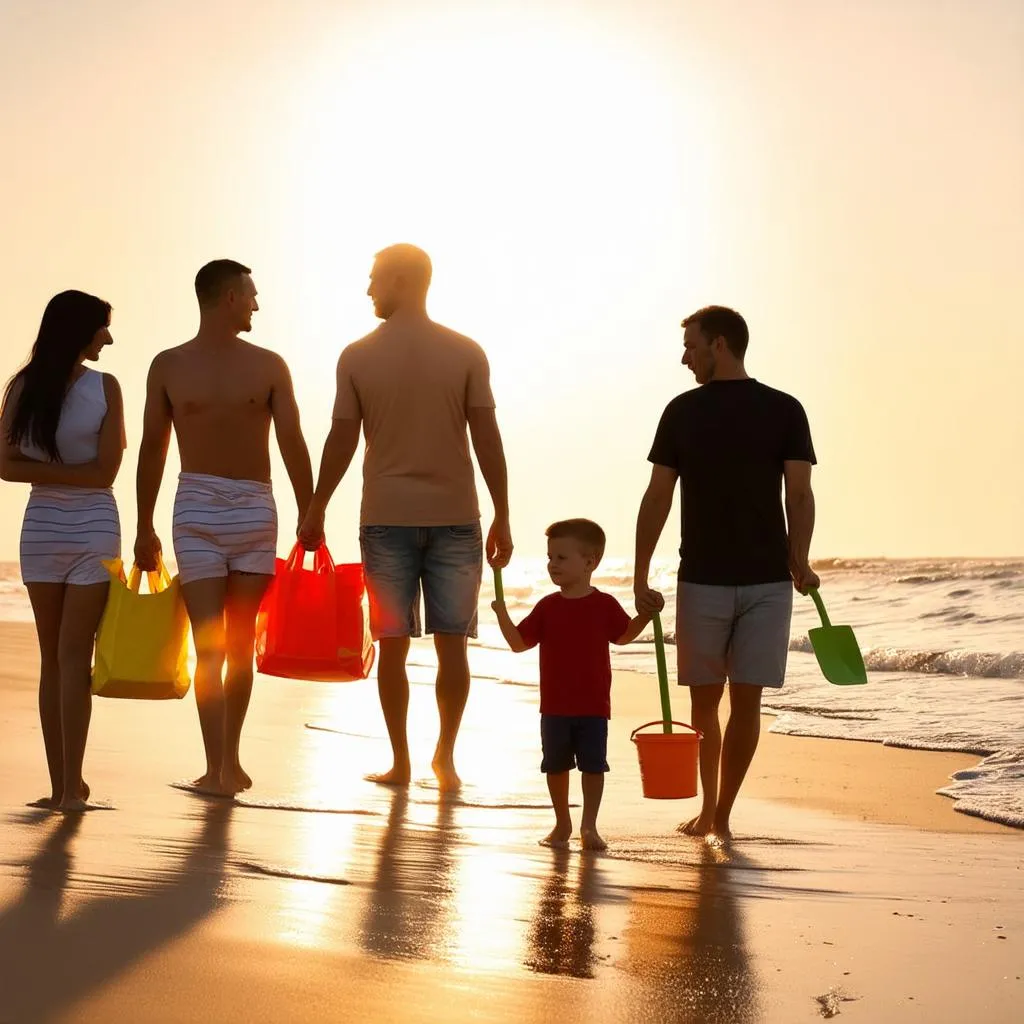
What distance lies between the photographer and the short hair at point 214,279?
17.6 feet

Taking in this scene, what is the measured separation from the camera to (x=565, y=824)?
15.2ft

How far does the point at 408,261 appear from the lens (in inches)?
230

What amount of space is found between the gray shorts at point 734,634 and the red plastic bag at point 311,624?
1.20 meters

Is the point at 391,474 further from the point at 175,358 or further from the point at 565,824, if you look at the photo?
the point at 565,824

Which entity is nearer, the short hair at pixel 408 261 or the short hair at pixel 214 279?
the short hair at pixel 214 279

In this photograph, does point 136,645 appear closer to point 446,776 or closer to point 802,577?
point 446,776

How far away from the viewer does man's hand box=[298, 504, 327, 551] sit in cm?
555

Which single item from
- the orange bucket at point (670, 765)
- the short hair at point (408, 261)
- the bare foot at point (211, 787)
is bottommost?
the bare foot at point (211, 787)

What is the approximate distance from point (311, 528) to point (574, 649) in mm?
Result: 1270

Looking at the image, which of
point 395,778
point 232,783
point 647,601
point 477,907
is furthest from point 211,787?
point 477,907

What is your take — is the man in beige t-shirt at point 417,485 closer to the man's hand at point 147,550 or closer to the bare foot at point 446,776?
the bare foot at point 446,776

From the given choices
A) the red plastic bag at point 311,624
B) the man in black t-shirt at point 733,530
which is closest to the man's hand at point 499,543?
the red plastic bag at point 311,624

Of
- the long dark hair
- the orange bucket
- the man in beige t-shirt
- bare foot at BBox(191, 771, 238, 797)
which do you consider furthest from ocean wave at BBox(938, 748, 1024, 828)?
the long dark hair

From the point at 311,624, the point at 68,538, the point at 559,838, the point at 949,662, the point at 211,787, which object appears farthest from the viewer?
the point at 949,662
